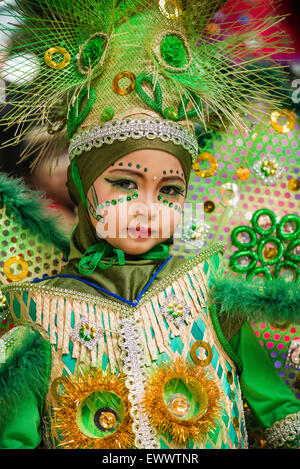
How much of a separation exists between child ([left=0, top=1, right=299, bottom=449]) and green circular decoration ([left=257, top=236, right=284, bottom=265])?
336 mm

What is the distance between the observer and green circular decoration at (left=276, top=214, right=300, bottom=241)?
192cm

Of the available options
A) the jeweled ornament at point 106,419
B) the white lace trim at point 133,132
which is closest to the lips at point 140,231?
the white lace trim at point 133,132

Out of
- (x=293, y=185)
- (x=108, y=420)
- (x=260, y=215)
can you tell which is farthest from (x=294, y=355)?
(x=108, y=420)

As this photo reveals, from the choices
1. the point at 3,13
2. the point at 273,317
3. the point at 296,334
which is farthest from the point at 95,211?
the point at 296,334

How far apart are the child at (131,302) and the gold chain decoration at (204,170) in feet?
1.21

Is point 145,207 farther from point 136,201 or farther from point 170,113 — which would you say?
point 170,113

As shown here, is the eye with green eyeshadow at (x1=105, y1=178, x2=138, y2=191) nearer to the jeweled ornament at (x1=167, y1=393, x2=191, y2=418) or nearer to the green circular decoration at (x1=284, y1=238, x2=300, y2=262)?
the jeweled ornament at (x1=167, y1=393, x2=191, y2=418)

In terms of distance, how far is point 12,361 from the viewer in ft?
4.34

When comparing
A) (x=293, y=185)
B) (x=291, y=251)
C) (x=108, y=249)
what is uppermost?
(x=293, y=185)

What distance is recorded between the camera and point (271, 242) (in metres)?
1.92

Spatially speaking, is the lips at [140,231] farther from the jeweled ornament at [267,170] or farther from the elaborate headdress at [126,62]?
the jeweled ornament at [267,170]

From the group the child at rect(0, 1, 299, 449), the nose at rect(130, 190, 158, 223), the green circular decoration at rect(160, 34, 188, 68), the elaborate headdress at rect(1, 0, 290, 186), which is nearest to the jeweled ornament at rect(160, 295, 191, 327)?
the child at rect(0, 1, 299, 449)

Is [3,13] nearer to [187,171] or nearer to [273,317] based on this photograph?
[187,171]

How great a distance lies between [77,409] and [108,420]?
81mm
